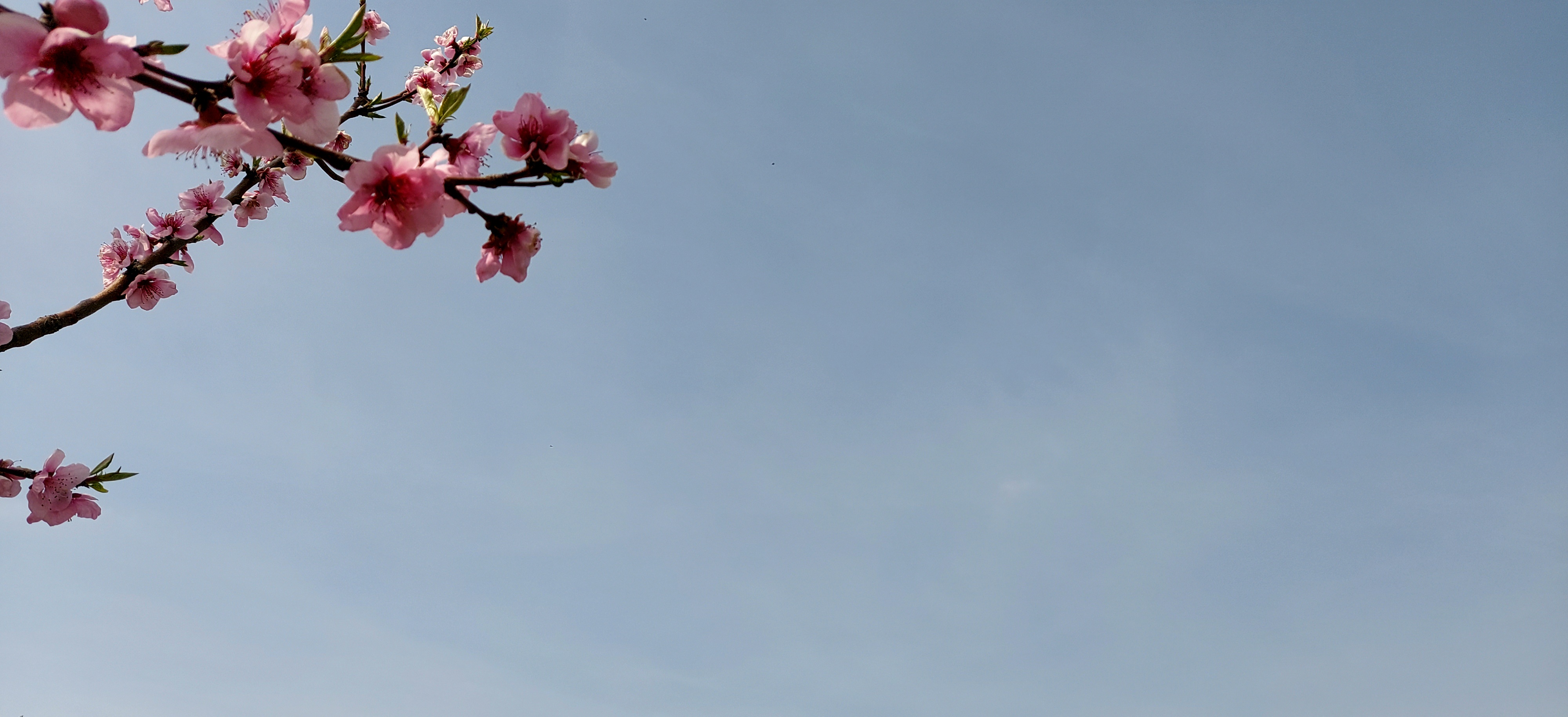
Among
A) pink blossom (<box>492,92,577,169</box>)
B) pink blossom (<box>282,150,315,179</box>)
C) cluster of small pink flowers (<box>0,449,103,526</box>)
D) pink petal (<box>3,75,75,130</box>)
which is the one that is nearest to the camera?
pink petal (<box>3,75,75,130</box>)

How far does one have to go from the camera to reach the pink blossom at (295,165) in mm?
5156

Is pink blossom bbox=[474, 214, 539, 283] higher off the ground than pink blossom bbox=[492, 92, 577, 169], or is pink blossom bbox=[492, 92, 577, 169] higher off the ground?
pink blossom bbox=[492, 92, 577, 169]

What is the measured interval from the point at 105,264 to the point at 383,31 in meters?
2.92

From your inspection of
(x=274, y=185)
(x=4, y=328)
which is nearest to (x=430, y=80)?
(x=274, y=185)

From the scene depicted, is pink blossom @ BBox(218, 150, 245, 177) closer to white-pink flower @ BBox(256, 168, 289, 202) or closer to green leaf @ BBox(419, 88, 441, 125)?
white-pink flower @ BBox(256, 168, 289, 202)

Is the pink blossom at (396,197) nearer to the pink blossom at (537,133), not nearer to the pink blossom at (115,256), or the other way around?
the pink blossom at (537,133)

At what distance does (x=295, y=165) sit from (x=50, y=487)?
2290 mm

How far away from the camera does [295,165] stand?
5199 millimetres

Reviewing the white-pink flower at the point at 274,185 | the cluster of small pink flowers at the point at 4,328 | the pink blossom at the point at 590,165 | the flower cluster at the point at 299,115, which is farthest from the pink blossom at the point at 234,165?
the pink blossom at the point at 590,165

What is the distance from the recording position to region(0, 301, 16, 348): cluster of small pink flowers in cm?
360

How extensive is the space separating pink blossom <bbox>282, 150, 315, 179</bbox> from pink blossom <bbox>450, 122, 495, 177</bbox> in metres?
3.17

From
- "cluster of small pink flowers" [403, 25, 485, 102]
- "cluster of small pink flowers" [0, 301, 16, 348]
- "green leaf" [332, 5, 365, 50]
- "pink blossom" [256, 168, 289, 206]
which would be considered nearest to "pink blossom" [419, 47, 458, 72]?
"cluster of small pink flowers" [403, 25, 485, 102]

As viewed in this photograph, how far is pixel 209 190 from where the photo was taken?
5.21 m

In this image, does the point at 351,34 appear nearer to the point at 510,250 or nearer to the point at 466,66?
the point at 510,250
